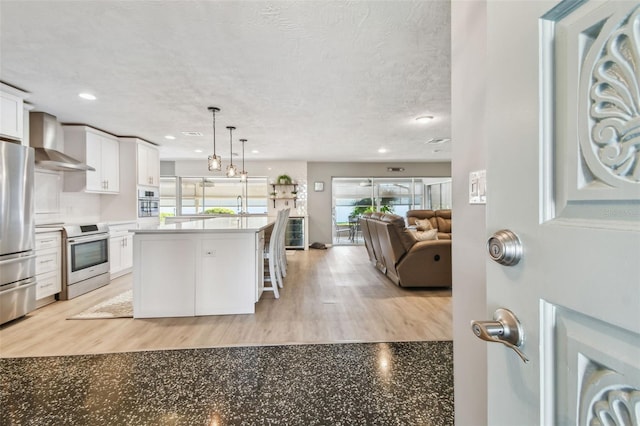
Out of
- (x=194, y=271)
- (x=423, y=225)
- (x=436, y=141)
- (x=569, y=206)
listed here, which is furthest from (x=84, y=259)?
(x=436, y=141)

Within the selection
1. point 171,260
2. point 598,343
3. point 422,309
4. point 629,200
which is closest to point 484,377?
point 598,343

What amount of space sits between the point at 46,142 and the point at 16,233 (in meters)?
1.55

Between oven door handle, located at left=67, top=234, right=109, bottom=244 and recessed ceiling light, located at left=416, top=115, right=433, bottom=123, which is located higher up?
recessed ceiling light, located at left=416, top=115, right=433, bottom=123

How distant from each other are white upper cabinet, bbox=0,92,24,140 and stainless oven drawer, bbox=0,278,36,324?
1.55m

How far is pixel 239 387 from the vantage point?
185 cm

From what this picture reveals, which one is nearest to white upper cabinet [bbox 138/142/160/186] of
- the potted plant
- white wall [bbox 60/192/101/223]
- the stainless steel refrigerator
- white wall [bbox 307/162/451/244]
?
white wall [bbox 60/192/101/223]

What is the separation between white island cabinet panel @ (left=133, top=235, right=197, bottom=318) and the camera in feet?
9.82

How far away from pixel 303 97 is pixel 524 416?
335cm

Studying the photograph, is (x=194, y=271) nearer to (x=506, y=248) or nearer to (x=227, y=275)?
(x=227, y=275)

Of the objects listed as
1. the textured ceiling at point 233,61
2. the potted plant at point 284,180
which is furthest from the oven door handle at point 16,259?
the potted plant at point 284,180

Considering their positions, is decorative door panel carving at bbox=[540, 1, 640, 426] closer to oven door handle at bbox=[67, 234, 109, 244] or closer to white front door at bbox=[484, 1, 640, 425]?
white front door at bbox=[484, 1, 640, 425]

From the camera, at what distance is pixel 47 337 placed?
261 centimetres

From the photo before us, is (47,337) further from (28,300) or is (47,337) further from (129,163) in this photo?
(129,163)

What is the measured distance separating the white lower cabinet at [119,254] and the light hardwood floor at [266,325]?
658 mm
